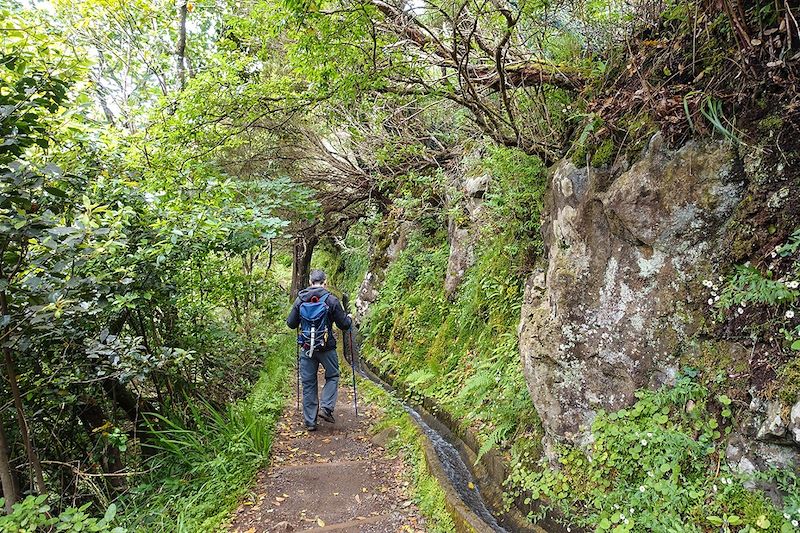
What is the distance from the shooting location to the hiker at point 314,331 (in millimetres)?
6500

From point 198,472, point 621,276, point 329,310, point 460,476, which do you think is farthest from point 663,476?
point 198,472

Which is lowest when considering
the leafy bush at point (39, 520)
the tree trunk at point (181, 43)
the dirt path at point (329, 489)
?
the dirt path at point (329, 489)

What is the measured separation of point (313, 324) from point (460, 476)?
2.88m

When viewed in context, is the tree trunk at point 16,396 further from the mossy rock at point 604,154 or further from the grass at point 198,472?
the mossy rock at point 604,154

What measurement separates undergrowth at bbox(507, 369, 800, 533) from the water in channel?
675 mm

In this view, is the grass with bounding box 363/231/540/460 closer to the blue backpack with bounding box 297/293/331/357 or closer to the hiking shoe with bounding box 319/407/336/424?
the hiking shoe with bounding box 319/407/336/424

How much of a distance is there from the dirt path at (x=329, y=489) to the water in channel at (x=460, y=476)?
59 centimetres

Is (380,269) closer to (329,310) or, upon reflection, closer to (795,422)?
(329,310)

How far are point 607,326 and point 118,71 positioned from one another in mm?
13190

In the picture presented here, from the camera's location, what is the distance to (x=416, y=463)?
5.45m

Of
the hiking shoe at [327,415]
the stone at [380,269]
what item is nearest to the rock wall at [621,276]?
the hiking shoe at [327,415]

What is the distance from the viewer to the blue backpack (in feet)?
21.3

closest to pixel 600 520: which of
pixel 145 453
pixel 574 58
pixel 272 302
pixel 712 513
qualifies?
pixel 712 513

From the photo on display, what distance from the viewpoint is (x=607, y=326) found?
14.1 ft
